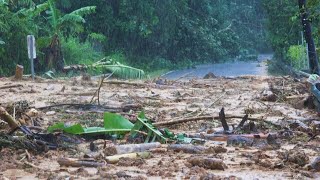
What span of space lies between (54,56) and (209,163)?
18.9 meters

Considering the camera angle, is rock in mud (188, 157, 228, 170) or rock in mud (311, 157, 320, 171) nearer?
rock in mud (311, 157, 320, 171)

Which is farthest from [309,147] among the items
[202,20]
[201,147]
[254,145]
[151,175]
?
[202,20]

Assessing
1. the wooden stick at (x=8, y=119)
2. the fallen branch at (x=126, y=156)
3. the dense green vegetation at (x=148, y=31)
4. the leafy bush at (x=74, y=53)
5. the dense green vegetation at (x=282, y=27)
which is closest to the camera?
the fallen branch at (x=126, y=156)

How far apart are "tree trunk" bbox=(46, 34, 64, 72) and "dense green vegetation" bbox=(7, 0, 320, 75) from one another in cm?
3

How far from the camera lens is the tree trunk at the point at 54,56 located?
23.4 meters

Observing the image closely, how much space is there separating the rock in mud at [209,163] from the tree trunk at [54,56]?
60.4ft

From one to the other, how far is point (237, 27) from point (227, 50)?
7.17 metres

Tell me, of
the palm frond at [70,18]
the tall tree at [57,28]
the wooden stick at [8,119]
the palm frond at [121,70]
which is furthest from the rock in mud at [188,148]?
the palm frond at [70,18]

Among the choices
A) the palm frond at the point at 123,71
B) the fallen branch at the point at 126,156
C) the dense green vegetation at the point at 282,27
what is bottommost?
the palm frond at the point at 123,71

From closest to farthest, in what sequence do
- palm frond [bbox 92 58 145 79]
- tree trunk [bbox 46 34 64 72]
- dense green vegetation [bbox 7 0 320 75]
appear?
palm frond [bbox 92 58 145 79], tree trunk [bbox 46 34 64 72], dense green vegetation [bbox 7 0 320 75]

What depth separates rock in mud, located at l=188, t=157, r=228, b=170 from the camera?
5.29 metres

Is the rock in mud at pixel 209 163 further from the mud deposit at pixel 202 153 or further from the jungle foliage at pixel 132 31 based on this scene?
the jungle foliage at pixel 132 31

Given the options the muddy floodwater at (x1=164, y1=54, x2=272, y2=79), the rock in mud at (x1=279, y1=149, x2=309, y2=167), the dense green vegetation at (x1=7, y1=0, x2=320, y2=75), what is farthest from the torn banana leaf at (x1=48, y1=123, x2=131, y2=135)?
the muddy floodwater at (x1=164, y1=54, x2=272, y2=79)

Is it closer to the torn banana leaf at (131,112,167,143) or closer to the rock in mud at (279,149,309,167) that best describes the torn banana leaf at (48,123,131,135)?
the torn banana leaf at (131,112,167,143)
